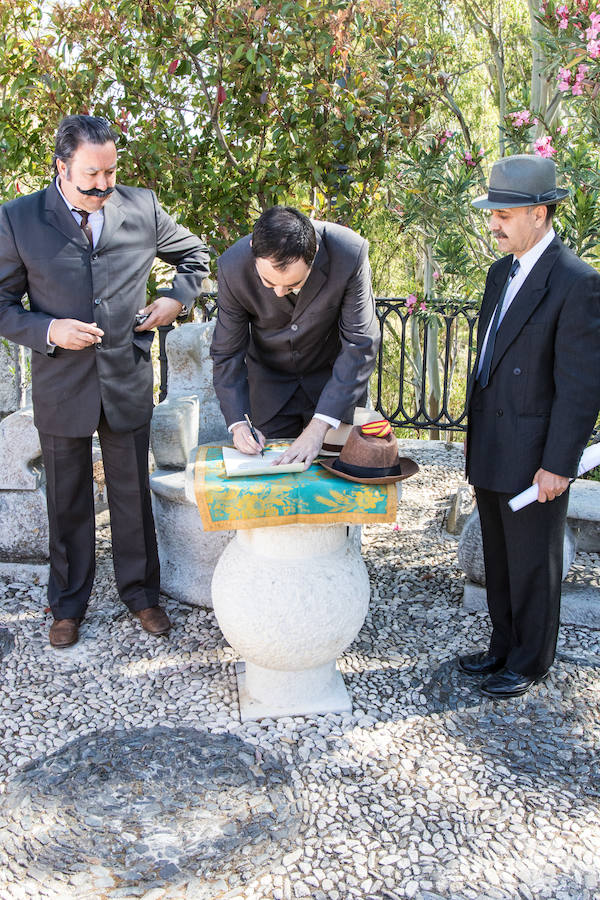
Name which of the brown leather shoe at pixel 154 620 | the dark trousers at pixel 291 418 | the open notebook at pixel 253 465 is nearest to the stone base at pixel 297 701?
the brown leather shoe at pixel 154 620

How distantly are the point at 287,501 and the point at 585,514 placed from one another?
6.46ft

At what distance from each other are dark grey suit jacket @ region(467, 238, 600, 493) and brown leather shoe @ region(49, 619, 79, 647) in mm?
1824

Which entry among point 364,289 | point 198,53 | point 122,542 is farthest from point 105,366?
point 198,53

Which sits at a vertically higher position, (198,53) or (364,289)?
(198,53)

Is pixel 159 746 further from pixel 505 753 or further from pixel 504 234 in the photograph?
pixel 504 234

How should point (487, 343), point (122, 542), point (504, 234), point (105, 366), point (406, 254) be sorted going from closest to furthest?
1. point (504, 234)
2. point (487, 343)
3. point (105, 366)
4. point (122, 542)
5. point (406, 254)

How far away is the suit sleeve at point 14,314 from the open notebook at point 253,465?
2.84ft

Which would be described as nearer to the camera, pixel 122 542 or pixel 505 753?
pixel 505 753

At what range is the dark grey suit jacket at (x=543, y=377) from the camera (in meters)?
2.61

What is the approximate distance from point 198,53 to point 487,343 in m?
2.68

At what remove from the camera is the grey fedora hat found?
2602mm

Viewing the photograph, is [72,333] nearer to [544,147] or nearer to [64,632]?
[64,632]

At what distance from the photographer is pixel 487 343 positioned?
9.64ft

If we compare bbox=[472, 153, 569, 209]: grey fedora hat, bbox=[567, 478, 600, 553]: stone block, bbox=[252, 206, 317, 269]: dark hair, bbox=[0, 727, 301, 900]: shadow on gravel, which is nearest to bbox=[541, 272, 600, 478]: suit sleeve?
bbox=[472, 153, 569, 209]: grey fedora hat
